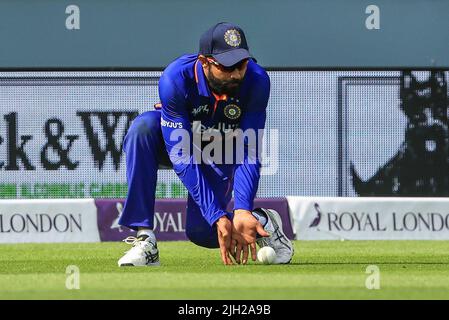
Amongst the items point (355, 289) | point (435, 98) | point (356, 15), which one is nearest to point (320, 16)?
point (356, 15)

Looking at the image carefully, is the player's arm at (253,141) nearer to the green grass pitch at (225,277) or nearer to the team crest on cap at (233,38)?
the team crest on cap at (233,38)

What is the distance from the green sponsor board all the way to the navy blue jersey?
557cm

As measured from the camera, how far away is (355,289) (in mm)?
5816

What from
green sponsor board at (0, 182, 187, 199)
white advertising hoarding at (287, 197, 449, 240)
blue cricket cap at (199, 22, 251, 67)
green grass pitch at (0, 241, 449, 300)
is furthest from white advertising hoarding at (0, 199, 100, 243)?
blue cricket cap at (199, 22, 251, 67)

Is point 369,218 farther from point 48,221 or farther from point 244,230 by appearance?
point 244,230

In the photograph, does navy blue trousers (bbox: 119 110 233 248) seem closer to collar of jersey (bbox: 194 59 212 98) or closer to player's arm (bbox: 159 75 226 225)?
player's arm (bbox: 159 75 226 225)

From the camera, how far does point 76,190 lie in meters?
12.9

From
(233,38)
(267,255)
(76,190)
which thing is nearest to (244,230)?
(267,255)

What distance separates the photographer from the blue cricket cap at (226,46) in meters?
6.85

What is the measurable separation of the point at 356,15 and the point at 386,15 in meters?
0.40

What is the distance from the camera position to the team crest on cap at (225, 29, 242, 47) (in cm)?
687

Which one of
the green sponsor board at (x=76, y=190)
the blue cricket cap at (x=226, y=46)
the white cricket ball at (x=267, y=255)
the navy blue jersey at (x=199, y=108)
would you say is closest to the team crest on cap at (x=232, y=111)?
the navy blue jersey at (x=199, y=108)
